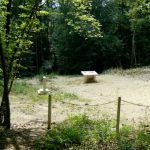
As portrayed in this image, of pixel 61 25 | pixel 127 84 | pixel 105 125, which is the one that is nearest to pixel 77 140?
pixel 105 125

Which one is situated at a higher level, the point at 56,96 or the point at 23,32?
the point at 23,32

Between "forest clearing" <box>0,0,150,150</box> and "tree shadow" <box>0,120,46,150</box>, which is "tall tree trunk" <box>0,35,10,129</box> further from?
"tree shadow" <box>0,120,46,150</box>

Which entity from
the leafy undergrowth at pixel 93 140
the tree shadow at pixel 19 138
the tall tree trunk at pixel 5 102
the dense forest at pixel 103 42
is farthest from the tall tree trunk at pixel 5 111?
the dense forest at pixel 103 42

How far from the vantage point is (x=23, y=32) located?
9078mm

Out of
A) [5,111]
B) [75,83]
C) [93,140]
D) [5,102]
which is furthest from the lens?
[75,83]

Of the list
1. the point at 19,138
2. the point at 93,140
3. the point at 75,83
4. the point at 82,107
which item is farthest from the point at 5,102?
the point at 75,83

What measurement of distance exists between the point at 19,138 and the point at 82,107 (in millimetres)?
5392

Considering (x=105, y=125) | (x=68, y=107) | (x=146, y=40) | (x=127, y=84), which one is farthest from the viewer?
(x=146, y=40)

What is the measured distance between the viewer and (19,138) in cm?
Result: 849

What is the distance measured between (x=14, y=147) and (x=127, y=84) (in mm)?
13173

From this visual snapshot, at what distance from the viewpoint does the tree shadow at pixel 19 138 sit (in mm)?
7848

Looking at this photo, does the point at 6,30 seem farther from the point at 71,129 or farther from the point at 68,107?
the point at 68,107

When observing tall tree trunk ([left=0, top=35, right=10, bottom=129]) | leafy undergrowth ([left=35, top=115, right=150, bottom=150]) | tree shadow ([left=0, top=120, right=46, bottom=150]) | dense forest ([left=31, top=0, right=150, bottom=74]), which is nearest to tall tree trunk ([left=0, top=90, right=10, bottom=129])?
tall tree trunk ([left=0, top=35, right=10, bottom=129])

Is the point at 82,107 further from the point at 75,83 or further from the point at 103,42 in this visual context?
the point at 103,42
